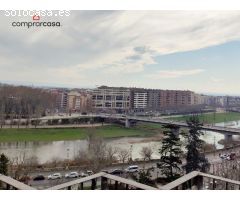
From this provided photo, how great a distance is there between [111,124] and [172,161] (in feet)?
13.9

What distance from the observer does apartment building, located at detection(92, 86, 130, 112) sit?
803 cm

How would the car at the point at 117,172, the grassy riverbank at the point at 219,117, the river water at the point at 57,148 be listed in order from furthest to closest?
1. the grassy riverbank at the point at 219,117
2. the river water at the point at 57,148
3. the car at the point at 117,172

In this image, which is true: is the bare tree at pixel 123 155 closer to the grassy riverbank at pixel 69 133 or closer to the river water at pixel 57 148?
the river water at pixel 57 148

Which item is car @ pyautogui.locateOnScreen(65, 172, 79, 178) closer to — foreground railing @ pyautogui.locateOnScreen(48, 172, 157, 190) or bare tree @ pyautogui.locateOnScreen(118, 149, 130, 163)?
bare tree @ pyautogui.locateOnScreen(118, 149, 130, 163)

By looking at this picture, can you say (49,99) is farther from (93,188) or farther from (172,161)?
(93,188)

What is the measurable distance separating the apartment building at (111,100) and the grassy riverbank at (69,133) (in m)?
0.70

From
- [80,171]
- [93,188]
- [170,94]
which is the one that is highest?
[170,94]

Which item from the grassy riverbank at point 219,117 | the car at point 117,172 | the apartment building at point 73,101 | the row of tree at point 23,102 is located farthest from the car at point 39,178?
the grassy riverbank at point 219,117

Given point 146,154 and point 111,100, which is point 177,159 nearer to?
point 146,154

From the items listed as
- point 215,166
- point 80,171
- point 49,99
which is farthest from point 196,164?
point 49,99

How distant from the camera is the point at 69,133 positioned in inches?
273

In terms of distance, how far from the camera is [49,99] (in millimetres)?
8656

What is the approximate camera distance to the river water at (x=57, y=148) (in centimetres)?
533

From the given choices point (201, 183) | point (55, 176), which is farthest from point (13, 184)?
point (55, 176)
